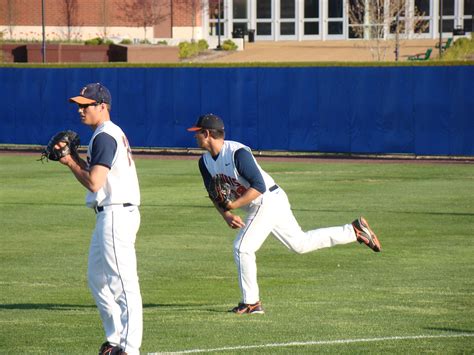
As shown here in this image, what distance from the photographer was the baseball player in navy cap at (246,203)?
1024 centimetres

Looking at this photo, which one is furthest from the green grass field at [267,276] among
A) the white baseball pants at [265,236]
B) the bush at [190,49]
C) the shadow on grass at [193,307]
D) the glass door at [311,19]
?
the glass door at [311,19]

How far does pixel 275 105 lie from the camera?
32.7 metres

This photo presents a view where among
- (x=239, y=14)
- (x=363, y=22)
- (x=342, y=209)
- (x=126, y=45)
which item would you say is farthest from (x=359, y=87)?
(x=239, y=14)

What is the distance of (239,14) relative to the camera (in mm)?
76562

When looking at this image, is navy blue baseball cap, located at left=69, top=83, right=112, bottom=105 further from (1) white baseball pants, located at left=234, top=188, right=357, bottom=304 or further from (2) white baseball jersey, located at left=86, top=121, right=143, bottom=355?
(1) white baseball pants, located at left=234, top=188, right=357, bottom=304

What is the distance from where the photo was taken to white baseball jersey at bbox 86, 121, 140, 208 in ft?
27.1

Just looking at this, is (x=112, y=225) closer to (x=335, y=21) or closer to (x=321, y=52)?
(x=321, y=52)

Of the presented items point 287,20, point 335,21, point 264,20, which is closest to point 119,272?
point 335,21

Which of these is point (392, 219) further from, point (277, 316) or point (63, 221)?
point (277, 316)

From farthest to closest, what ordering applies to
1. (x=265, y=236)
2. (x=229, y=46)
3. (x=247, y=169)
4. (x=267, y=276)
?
(x=229, y=46) < (x=267, y=276) < (x=265, y=236) < (x=247, y=169)

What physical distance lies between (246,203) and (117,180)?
2.23m

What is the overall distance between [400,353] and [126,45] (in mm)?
54324

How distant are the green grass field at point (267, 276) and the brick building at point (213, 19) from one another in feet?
143

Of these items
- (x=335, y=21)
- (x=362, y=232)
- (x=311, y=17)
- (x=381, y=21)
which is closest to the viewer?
(x=362, y=232)
